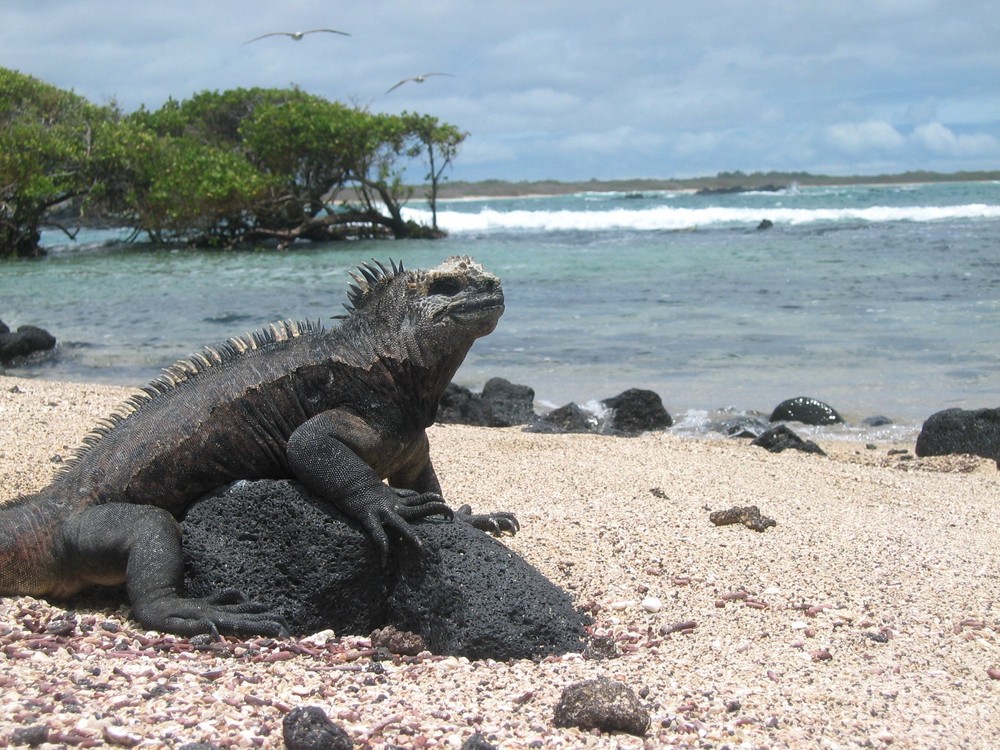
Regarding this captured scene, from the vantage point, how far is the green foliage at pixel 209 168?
111ft

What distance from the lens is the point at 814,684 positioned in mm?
3266

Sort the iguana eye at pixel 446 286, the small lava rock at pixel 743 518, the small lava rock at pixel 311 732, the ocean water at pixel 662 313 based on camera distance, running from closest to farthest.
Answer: the small lava rock at pixel 311 732, the iguana eye at pixel 446 286, the small lava rock at pixel 743 518, the ocean water at pixel 662 313

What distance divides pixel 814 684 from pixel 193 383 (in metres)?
2.51

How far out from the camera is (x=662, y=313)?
1767 cm

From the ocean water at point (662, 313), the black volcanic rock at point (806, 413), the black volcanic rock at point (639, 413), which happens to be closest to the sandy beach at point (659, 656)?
the black volcanic rock at point (639, 413)

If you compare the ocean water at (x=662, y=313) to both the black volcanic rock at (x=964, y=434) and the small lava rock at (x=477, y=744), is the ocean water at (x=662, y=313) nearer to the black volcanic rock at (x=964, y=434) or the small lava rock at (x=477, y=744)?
the black volcanic rock at (x=964, y=434)

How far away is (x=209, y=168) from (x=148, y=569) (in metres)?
34.0

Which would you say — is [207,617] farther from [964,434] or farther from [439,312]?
[964,434]

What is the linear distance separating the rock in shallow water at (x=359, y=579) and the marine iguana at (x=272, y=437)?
0.08 meters

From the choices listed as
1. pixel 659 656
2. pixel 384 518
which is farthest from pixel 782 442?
pixel 384 518

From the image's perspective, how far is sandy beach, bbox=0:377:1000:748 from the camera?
9.35 feet

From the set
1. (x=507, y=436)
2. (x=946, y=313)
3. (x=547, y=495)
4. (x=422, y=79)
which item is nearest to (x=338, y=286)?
(x=422, y=79)

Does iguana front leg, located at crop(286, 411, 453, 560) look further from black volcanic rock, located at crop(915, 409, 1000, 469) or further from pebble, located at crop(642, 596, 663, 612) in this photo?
black volcanic rock, located at crop(915, 409, 1000, 469)

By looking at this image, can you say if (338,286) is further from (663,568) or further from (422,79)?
(663,568)
